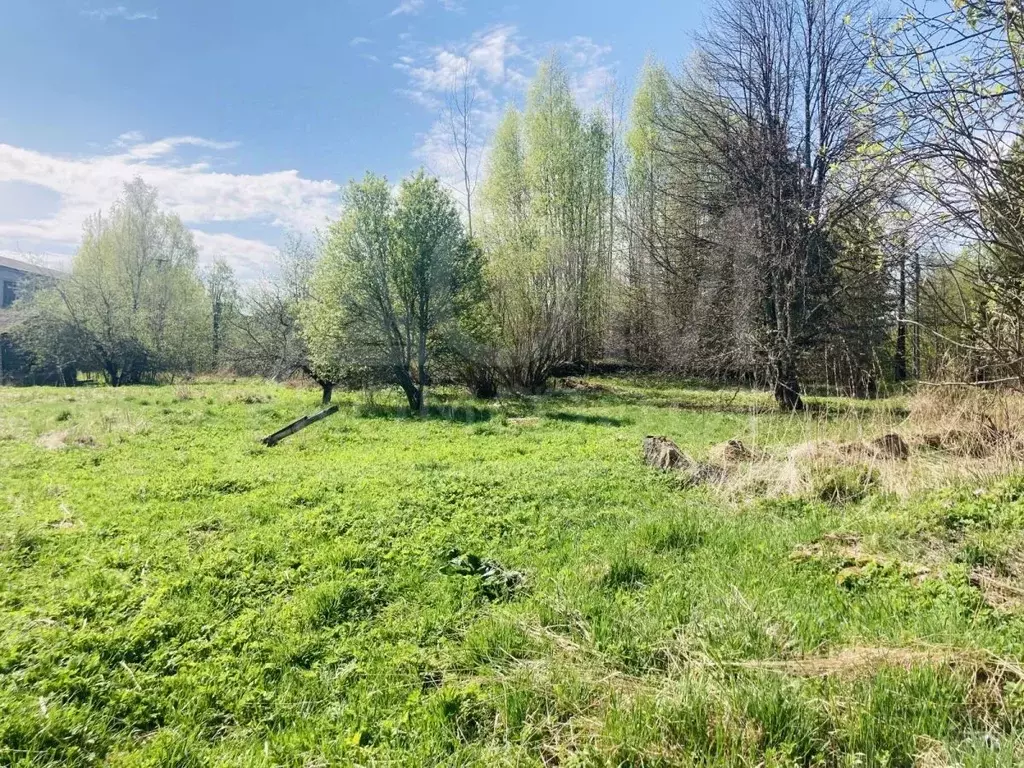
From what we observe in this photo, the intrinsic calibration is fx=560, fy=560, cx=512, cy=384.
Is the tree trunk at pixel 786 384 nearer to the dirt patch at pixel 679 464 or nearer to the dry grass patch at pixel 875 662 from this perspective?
the dirt patch at pixel 679 464

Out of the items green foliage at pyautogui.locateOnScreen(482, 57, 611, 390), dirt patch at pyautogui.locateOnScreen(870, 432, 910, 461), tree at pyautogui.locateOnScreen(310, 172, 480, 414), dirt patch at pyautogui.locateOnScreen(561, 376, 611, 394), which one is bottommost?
dirt patch at pyautogui.locateOnScreen(870, 432, 910, 461)

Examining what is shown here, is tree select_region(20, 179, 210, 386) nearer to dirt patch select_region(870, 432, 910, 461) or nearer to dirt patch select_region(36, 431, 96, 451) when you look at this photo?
dirt patch select_region(36, 431, 96, 451)

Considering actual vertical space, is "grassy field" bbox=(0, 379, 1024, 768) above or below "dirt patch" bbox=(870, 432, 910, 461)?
below

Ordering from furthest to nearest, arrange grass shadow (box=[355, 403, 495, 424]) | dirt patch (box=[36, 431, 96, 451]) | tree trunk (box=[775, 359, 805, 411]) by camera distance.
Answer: tree trunk (box=[775, 359, 805, 411]) < grass shadow (box=[355, 403, 495, 424]) < dirt patch (box=[36, 431, 96, 451])

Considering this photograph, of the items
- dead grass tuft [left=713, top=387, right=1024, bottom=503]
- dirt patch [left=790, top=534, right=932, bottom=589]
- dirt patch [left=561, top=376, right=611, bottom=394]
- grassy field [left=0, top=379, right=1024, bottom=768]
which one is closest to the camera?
grassy field [left=0, top=379, right=1024, bottom=768]

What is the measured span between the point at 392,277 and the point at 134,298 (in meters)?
25.3

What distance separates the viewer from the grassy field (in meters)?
2.37

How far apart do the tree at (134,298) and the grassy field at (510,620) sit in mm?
25761

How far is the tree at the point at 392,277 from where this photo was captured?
15836 mm

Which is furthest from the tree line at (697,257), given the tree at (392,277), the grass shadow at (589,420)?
the grass shadow at (589,420)

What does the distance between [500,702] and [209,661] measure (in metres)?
1.81

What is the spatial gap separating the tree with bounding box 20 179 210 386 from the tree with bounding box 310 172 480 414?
18.0 meters

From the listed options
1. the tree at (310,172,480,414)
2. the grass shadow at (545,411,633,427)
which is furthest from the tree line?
the grass shadow at (545,411,633,427)

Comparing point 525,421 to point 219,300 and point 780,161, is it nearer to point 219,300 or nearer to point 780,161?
point 780,161
